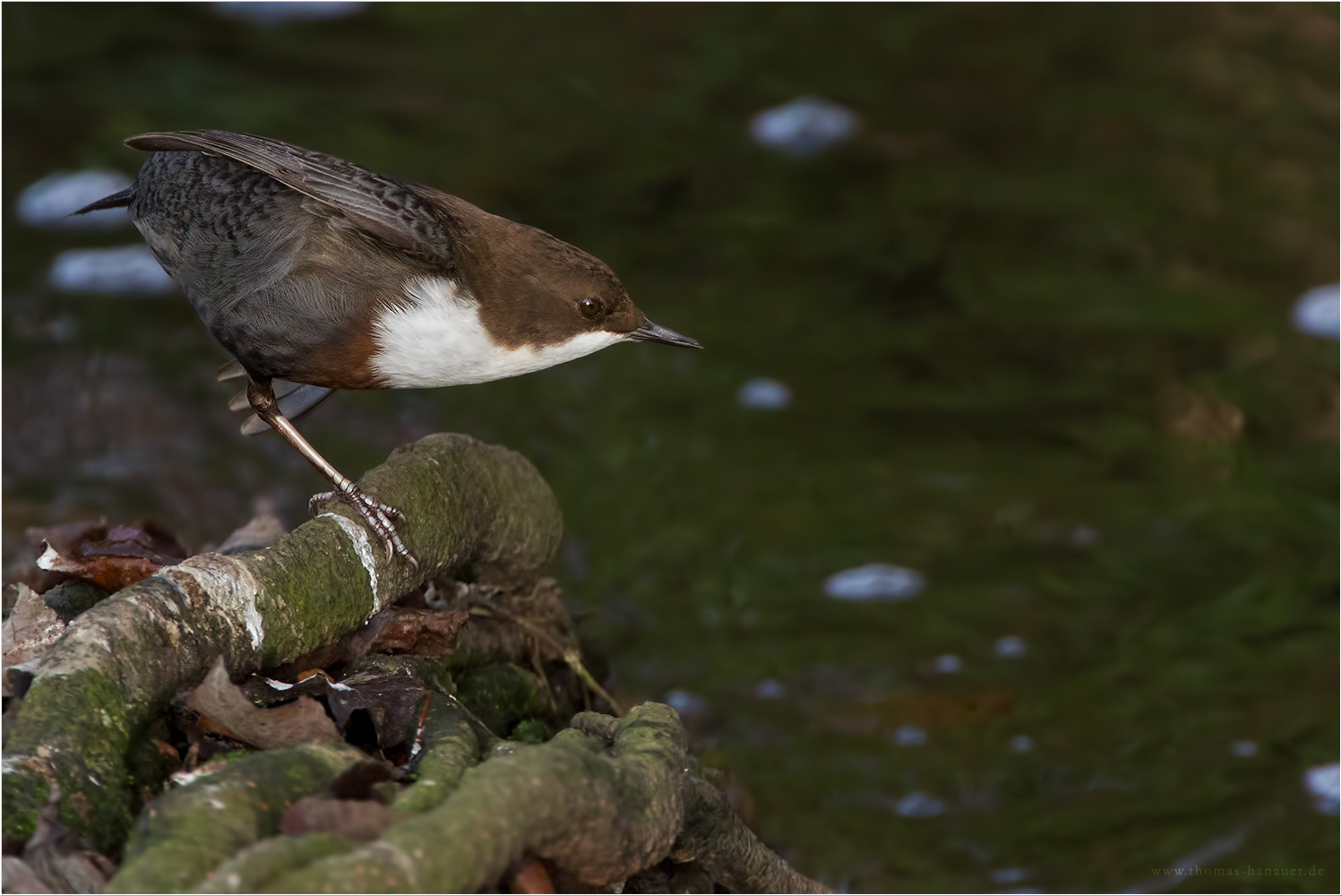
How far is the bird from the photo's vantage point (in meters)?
3.58

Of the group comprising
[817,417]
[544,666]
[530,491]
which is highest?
[530,491]

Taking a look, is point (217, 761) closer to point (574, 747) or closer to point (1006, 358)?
point (574, 747)

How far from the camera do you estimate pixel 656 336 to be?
419cm

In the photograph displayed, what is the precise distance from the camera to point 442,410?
25.8 ft

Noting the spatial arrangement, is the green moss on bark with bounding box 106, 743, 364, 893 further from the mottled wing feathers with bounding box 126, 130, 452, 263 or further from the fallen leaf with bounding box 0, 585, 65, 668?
the mottled wing feathers with bounding box 126, 130, 452, 263

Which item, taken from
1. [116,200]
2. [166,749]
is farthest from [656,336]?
[166,749]

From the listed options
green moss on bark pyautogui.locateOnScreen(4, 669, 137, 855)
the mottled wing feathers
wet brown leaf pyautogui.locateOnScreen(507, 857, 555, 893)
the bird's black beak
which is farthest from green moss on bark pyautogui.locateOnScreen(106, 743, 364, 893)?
the bird's black beak

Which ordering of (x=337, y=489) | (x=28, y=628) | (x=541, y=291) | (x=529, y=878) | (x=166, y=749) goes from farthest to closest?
(x=541, y=291) → (x=337, y=489) → (x=28, y=628) → (x=166, y=749) → (x=529, y=878)

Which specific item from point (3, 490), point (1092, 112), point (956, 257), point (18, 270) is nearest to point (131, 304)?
point (18, 270)

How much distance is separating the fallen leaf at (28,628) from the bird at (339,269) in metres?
0.74

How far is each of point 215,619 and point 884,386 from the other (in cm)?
608

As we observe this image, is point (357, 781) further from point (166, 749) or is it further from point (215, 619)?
point (215, 619)

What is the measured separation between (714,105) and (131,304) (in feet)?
14.2

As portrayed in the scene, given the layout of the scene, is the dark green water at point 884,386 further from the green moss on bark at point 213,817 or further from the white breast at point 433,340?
the green moss on bark at point 213,817
